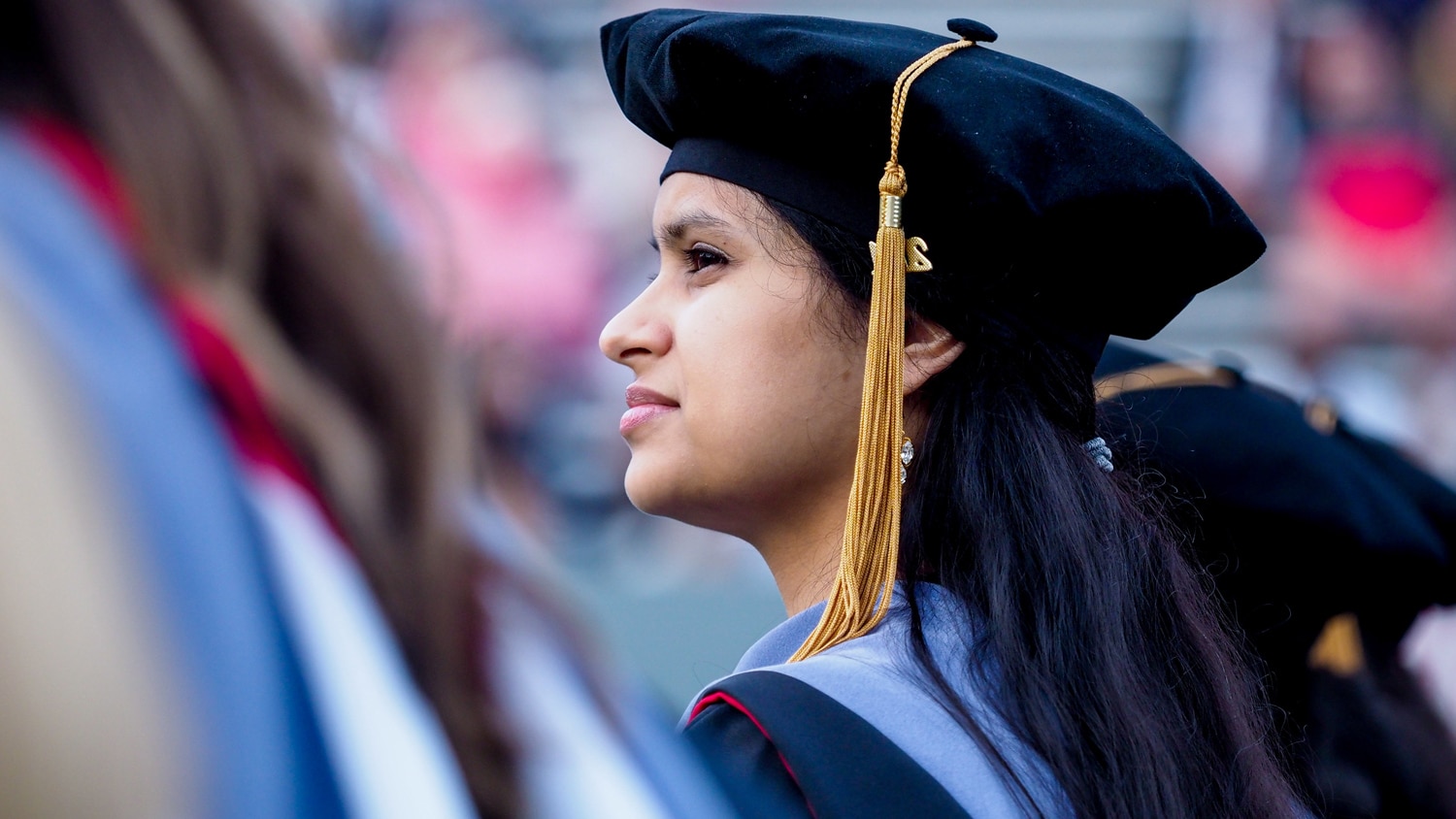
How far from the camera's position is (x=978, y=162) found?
5.15ft

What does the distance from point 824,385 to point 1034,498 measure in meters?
0.27

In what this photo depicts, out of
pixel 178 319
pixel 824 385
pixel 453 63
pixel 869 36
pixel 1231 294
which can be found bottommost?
pixel 1231 294

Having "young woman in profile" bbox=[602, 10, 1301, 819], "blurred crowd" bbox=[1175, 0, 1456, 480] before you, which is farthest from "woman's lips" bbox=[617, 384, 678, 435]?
"blurred crowd" bbox=[1175, 0, 1456, 480]

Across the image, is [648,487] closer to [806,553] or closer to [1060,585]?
[806,553]

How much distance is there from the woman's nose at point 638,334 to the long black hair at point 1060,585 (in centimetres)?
20

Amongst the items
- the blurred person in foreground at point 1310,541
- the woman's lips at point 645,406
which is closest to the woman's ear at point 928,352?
the woman's lips at point 645,406

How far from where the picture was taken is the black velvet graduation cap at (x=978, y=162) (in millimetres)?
1592

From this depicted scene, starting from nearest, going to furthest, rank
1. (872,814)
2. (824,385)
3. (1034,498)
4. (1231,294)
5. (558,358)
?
(872,814) → (1034,498) → (824,385) → (558,358) → (1231,294)

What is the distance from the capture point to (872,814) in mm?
1278

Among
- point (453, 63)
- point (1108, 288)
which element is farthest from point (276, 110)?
point (453, 63)

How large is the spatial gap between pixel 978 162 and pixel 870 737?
1.92 ft

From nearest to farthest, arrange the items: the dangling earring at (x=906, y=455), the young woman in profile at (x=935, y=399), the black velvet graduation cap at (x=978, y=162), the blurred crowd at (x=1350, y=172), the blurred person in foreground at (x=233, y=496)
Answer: the blurred person in foreground at (x=233, y=496) < the young woman in profile at (x=935, y=399) < the black velvet graduation cap at (x=978, y=162) < the dangling earring at (x=906, y=455) < the blurred crowd at (x=1350, y=172)

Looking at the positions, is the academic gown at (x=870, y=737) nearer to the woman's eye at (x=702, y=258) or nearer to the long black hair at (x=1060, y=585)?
the long black hair at (x=1060, y=585)

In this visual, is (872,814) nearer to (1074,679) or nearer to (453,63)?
(1074,679)
